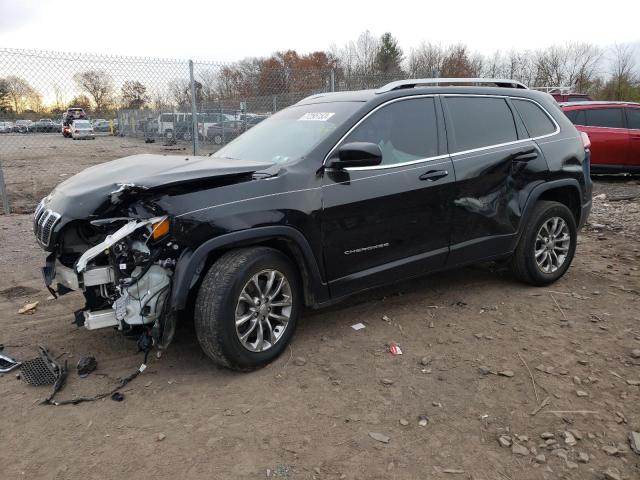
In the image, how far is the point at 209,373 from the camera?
3391 mm

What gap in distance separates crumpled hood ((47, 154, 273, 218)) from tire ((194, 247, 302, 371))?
1.74 ft

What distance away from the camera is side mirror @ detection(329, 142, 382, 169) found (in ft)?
11.4

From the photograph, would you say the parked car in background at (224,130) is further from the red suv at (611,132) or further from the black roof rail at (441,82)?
the black roof rail at (441,82)

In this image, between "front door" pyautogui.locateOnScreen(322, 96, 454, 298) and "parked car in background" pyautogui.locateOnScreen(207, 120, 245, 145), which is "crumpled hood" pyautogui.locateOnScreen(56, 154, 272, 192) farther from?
"parked car in background" pyautogui.locateOnScreen(207, 120, 245, 145)

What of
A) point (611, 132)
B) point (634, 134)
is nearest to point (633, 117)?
point (634, 134)

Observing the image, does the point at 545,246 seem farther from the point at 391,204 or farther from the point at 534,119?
the point at 391,204

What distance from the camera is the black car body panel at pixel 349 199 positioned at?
10.3 ft

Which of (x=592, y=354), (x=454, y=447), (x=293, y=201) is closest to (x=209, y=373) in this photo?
(x=293, y=201)

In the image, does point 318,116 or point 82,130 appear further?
point 82,130

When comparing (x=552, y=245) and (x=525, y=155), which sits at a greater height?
(x=525, y=155)

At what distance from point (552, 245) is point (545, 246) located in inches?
3.9

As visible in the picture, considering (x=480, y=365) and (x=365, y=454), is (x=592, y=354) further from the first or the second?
(x=365, y=454)

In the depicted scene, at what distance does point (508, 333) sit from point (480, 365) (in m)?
0.62

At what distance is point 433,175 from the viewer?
403 cm
